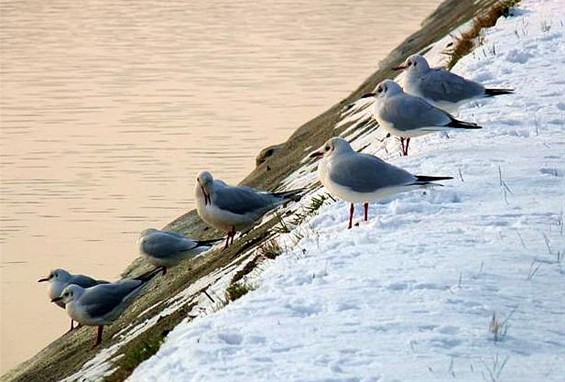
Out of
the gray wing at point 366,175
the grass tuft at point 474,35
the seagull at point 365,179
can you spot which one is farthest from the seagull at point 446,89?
the grass tuft at point 474,35

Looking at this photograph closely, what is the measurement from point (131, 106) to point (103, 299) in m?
18.3

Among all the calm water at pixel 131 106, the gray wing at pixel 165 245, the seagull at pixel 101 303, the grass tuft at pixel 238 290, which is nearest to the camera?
the grass tuft at pixel 238 290

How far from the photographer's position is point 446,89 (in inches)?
481

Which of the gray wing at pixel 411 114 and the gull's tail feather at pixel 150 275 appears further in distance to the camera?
the gull's tail feather at pixel 150 275

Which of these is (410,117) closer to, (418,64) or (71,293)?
(418,64)

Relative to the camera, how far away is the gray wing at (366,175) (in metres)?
9.49

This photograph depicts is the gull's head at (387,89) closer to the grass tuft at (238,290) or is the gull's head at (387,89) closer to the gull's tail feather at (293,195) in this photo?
the gull's tail feather at (293,195)

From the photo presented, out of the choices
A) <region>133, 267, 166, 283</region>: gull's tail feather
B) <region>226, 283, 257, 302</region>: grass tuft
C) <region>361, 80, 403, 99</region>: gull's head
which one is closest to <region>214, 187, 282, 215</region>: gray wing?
<region>133, 267, 166, 283</region>: gull's tail feather

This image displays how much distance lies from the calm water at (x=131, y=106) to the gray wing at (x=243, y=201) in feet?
12.6

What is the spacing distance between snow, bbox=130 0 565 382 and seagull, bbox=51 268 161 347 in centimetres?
257

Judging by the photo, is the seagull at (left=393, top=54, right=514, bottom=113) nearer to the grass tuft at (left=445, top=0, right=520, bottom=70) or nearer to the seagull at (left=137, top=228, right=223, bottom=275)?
the seagull at (left=137, top=228, right=223, bottom=275)

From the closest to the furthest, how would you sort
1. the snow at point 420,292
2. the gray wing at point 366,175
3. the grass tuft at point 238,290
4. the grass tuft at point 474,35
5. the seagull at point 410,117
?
the snow at point 420,292, the grass tuft at point 238,290, the gray wing at point 366,175, the seagull at point 410,117, the grass tuft at point 474,35

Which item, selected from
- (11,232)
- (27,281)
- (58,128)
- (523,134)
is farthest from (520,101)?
(58,128)

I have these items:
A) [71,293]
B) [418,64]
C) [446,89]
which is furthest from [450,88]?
[71,293]
